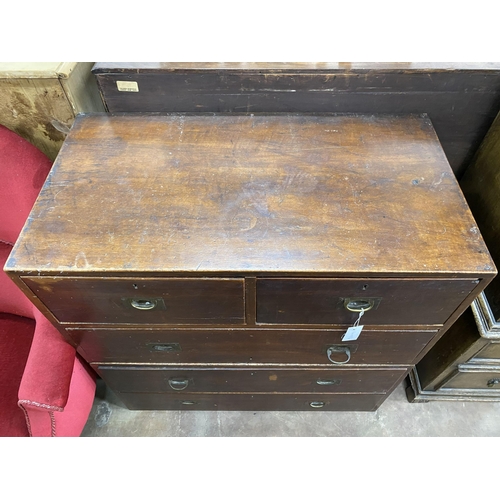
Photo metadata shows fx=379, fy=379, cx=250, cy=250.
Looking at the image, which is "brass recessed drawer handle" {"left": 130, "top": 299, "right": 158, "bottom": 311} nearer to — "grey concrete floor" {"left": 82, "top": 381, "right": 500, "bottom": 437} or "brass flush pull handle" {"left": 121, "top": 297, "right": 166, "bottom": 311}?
"brass flush pull handle" {"left": 121, "top": 297, "right": 166, "bottom": 311}

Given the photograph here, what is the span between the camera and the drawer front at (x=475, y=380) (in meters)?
1.26

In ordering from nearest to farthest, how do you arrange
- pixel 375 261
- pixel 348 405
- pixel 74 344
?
pixel 375 261 < pixel 74 344 < pixel 348 405

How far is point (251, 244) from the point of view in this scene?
762mm

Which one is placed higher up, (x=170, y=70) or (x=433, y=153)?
(x=170, y=70)

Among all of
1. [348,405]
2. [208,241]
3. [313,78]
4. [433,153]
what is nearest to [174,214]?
[208,241]

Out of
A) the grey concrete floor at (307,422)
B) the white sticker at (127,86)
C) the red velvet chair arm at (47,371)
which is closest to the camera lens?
the red velvet chair arm at (47,371)

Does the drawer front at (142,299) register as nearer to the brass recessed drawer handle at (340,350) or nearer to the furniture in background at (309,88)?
the brass recessed drawer handle at (340,350)

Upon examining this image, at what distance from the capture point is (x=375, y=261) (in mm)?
738

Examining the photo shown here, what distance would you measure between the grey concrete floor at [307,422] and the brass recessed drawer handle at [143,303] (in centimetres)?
81

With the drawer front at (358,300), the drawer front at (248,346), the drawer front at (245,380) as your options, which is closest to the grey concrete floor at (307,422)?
the drawer front at (245,380)

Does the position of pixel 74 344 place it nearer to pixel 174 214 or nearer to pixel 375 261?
pixel 174 214

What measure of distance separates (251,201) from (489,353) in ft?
3.00

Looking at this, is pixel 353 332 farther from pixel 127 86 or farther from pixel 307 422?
pixel 127 86

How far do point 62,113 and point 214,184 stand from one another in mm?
507
